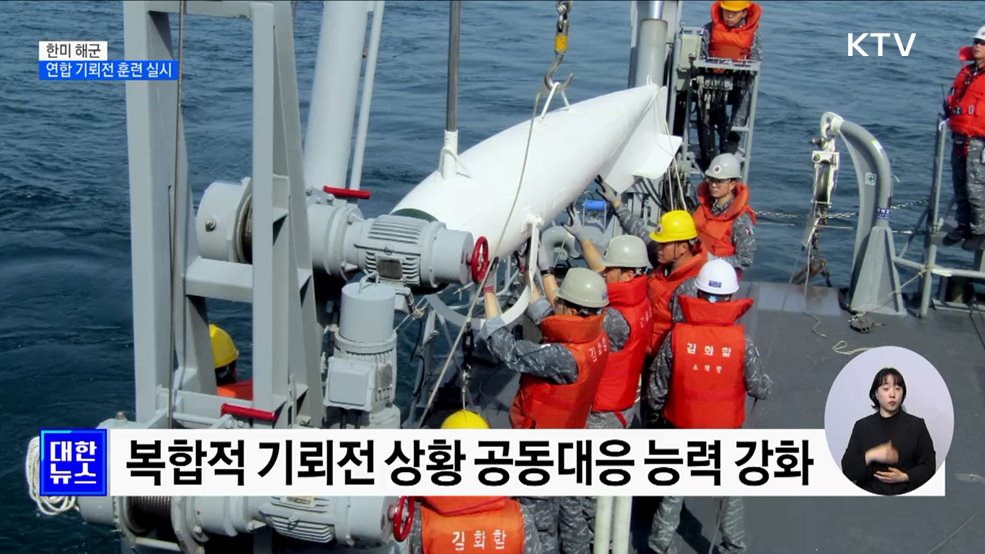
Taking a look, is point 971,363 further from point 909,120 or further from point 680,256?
point 909,120

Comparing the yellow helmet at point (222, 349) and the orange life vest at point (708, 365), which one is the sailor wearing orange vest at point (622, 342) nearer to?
the orange life vest at point (708, 365)

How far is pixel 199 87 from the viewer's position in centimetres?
2286

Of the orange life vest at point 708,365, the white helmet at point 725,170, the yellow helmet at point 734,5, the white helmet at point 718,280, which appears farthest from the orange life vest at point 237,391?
the yellow helmet at point 734,5

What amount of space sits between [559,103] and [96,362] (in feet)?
40.1

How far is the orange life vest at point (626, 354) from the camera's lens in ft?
20.3

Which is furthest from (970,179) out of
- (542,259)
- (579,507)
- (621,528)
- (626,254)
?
(621,528)

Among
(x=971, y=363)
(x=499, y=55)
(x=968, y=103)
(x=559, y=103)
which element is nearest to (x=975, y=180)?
(x=968, y=103)

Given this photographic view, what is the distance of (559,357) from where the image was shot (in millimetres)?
5445

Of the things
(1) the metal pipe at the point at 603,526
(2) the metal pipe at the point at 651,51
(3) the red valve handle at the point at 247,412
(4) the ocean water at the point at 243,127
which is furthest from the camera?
(4) the ocean water at the point at 243,127

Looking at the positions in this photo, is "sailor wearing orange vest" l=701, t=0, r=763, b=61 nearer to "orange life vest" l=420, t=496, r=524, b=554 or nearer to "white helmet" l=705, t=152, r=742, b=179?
"white helmet" l=705, t=152, r=742, b=179

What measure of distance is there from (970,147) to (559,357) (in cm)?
586
